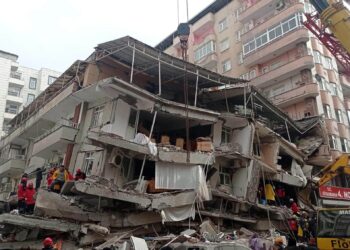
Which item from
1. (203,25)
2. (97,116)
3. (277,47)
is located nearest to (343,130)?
(277,47)

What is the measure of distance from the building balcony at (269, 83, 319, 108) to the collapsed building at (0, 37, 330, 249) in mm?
2380

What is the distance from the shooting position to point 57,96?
24672mm

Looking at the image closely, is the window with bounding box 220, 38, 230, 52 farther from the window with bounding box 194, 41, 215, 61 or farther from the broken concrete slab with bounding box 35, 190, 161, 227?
the broken concrete slab with bounding box 35, 190, 161, 227

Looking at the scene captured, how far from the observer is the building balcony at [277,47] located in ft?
99.7

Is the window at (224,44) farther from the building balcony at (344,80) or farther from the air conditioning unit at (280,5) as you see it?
the building balcony at (344,80)

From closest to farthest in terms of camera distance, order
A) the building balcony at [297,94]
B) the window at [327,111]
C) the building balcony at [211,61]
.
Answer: the building balcony at [297,94]
the window at [327,111]
the building balcony at [211,61]

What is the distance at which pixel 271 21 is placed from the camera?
33.0m

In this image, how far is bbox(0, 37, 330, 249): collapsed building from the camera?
1559 centimetres

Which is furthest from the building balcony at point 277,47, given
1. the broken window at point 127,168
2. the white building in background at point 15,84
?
the white building in background at point 15,84

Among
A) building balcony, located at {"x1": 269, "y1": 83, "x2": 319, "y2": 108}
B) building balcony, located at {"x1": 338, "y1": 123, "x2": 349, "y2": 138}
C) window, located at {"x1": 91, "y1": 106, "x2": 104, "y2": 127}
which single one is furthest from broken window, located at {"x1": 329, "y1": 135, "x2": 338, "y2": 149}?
window, located at {"x1": 91, "y1": 106, "x2": 104, "y2": 127}

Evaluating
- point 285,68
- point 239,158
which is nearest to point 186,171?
point 239,158

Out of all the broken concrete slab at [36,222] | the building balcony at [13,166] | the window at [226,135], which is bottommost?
the broken concrete slab at [36,222]

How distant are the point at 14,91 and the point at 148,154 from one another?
148 ft

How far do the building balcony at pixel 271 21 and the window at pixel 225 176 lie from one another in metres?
17.1
